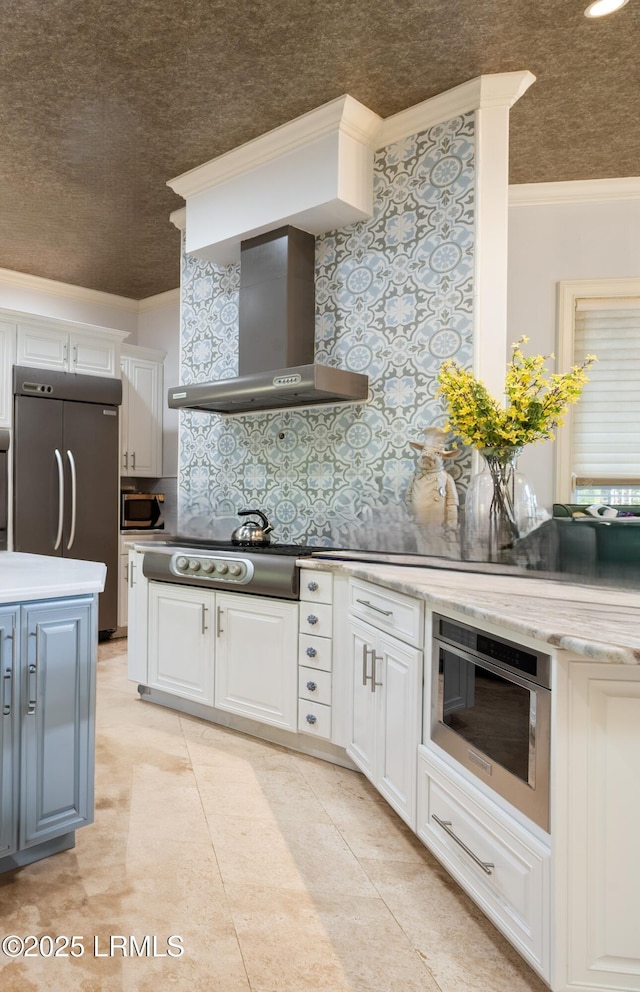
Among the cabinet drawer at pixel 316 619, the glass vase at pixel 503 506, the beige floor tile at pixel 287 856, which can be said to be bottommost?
the beige floor tile at pixel 287 856

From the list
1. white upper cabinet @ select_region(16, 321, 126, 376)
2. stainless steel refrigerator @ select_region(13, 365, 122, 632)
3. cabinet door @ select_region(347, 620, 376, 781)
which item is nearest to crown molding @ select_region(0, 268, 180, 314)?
white upper cabinet @ select_region(16, 321, 126, 376)

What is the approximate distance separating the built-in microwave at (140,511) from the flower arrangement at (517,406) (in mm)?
3361

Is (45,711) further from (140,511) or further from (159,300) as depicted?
(159,300)

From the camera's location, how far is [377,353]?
3.16m

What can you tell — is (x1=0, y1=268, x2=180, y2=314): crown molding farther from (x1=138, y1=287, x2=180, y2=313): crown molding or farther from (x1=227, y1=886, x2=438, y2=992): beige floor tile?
(x1=227, y1=886, x2=438, y2=992): beige floor tile

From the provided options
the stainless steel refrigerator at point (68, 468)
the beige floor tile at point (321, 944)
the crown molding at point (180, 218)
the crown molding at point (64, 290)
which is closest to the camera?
the beige floor tile at point (321, 944)

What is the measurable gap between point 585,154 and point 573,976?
338 cm

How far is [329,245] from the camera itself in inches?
134

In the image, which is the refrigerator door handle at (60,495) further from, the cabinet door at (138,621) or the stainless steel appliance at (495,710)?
the stainless steel appliance at (495,710)

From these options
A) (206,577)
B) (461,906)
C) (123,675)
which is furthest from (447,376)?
(123,675)

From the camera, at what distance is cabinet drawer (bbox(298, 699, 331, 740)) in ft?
8.86

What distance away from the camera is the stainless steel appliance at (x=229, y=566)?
111 inches

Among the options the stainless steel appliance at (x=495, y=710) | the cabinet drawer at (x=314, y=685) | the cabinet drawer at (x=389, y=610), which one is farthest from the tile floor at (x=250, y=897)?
the cabinet drawer at (x=389, y=610)

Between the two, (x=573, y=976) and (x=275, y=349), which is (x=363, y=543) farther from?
(x=573, y=976)
